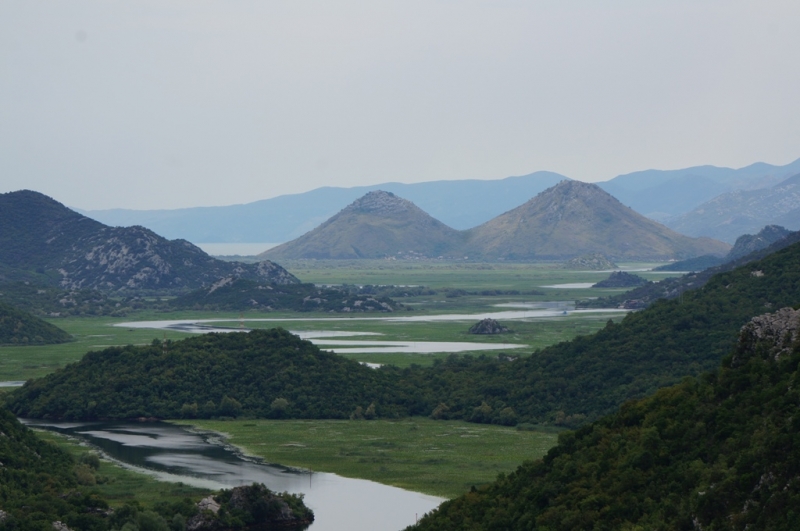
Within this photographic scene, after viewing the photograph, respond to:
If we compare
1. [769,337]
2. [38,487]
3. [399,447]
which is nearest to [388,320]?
[399,447]

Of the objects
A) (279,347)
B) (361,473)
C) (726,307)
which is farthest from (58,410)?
(726,307)

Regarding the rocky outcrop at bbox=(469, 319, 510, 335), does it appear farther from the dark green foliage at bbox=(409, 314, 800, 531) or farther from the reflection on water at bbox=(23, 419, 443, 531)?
the dark green foliage at bbox=(409, 314, 800, 531)

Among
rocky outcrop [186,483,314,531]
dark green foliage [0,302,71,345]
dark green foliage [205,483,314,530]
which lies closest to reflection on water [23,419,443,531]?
dark green foliage [205,483,314,530]

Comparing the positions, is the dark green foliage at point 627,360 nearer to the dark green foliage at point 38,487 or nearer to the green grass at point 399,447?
the green grass at point 399,447

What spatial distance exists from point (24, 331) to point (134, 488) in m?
88.5

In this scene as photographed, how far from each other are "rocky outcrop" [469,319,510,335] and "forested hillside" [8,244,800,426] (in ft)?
150

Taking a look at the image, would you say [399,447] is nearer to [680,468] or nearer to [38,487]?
[38,487]

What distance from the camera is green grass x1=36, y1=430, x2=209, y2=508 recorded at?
196 ft

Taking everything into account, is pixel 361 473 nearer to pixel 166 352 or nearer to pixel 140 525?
pixel 140 525

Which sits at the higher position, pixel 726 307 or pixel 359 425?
pixel 726 307

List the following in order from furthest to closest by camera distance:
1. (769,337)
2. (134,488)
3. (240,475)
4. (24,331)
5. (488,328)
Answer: (488,328), (24,331), (240,475), (134,488), (769,337)

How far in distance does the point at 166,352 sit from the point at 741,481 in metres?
68.0

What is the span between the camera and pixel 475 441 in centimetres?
7644

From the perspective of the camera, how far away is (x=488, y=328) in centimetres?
14588
